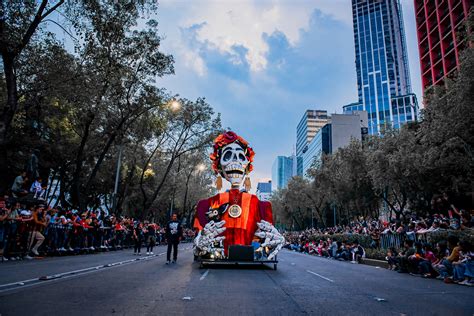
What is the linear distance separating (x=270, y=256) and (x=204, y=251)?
224 centimetres

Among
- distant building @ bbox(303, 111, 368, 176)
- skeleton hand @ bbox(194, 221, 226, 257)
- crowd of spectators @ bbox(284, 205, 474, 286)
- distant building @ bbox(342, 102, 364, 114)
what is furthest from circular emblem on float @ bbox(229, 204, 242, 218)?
distant building @ bbox(342, 102, 364, 114)

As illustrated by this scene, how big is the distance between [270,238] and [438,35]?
54.4 m

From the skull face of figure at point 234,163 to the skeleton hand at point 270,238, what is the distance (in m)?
2.03

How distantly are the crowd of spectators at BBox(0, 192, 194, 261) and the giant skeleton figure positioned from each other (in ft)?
22.5

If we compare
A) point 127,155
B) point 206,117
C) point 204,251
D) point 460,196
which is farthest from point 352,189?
point 204,251

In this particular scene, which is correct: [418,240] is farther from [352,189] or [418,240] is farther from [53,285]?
[352,189]

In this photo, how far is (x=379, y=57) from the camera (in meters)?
146

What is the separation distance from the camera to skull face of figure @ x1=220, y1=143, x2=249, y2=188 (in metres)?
13.7

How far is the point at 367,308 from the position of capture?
5.77 metres

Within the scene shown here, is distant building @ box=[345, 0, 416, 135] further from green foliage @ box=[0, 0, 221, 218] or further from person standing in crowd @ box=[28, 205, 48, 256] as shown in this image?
person standing in crowd @ box=[28, 205, 48, 256]

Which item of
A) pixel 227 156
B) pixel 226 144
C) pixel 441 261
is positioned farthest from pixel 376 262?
pixel 226 144

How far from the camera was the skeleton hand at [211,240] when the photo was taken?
11.9 m

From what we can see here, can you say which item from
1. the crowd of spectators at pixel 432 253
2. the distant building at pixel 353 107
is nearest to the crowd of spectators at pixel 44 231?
the crowd of spectators at pixel 432 253

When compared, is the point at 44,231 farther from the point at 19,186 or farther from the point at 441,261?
the point at 441,261
